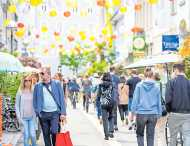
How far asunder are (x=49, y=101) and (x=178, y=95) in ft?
8.57

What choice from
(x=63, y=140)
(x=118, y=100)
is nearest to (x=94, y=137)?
(x=118, y=100)

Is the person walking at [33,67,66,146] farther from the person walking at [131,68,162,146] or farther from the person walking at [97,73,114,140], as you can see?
the person walking at [97,73,114,140]

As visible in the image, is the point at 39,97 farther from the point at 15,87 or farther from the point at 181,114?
the point at 15,87

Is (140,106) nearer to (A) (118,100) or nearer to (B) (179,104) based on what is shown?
(B) (179,104)

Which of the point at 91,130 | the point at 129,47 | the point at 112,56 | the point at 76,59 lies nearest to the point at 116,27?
the point at 112,56

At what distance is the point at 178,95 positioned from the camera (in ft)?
36.7

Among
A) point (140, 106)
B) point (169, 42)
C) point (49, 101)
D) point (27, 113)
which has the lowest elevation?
point (27, 113)

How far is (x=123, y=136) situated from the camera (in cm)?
1816

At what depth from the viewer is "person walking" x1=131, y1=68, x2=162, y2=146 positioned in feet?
40.9

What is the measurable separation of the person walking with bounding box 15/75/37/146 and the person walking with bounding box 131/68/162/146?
230 cm

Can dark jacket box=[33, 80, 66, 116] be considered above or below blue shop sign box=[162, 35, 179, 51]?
below

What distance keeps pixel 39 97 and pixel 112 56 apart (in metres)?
67.7

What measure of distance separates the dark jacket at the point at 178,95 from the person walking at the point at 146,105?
1.24m

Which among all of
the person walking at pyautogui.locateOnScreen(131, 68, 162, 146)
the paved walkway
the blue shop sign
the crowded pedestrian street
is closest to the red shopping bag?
the crowded pedestrian street
